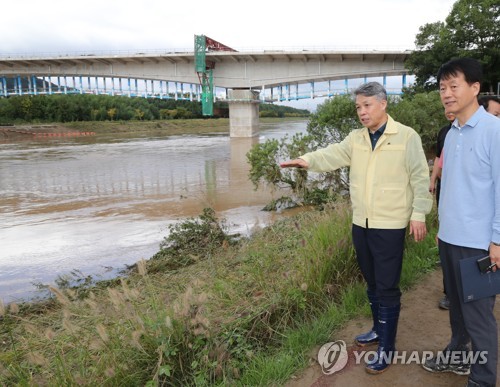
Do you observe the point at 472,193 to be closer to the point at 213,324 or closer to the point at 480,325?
the point at 480,325

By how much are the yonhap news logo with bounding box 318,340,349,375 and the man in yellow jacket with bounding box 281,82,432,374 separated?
20 centimetres

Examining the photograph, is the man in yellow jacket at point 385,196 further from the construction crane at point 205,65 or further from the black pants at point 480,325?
the construction crane at point 205,65

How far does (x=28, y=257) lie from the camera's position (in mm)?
7172

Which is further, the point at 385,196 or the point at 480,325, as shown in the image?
the point at 385,196

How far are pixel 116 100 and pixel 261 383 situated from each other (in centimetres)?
7754

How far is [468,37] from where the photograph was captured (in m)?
30.3

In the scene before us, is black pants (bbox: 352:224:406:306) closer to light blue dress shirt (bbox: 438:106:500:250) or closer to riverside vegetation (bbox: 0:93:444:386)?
light blue dress shirt (bbox: 438:106:500:250)

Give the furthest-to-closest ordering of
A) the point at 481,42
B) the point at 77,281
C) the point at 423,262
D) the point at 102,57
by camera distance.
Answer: the point at 102,57, the point at 481,42, the point at 77,281, the point at 423,262

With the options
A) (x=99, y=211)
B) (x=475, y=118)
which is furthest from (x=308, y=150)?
(x=475, y=118)

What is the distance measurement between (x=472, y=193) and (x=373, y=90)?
0.91 metres

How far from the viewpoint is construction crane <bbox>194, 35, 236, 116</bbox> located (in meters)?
40.5

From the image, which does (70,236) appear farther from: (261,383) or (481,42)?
(481,42)

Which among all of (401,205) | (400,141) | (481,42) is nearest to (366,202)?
(401,205)

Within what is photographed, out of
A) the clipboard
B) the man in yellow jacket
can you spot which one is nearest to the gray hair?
the man in yellow jacket
